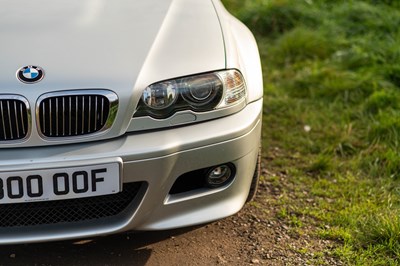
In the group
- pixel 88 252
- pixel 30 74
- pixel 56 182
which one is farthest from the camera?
pixel 88 252

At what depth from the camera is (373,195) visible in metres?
3.57

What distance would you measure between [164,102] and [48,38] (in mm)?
555

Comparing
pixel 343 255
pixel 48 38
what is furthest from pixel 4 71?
pixel 343 255

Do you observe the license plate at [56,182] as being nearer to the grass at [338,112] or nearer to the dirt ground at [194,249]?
the dirt ground at [194,249]

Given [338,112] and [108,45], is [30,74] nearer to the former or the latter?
[108,45]

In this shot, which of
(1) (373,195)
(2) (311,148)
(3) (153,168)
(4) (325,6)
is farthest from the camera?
(4) (325,6)

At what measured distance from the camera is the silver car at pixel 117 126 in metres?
2.56

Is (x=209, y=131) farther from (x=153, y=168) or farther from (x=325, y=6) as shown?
(x=325, y=6)

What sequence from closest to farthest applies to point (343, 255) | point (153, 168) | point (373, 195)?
1. point (153, 168)
2. point (343, 255)
3. point (373, 195)

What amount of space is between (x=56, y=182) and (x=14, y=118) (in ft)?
0.96

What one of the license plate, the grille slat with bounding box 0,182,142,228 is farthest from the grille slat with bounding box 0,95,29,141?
the grille slat with bounding box 0,182,142,228

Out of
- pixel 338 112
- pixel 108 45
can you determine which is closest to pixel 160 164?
pixel 108 45

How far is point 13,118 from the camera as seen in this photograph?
2.58 m

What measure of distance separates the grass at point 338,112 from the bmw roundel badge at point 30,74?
1.40 metres
